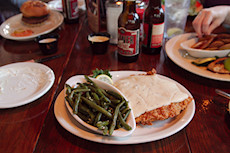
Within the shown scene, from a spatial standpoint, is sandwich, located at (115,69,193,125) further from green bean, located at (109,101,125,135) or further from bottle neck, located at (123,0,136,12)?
bottle neck, located at (123,0,136,12)

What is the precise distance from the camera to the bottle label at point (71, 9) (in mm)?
2254

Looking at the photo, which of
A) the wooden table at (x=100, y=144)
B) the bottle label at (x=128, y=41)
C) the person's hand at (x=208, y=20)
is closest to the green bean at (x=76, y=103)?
the wooden table at (x=100, y=144)

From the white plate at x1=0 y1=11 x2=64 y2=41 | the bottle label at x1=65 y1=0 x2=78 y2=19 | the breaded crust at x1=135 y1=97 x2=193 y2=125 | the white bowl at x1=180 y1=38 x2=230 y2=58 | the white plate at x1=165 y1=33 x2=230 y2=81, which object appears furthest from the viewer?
the bottle label at x1=65 y1=0 x2=78 y2=19

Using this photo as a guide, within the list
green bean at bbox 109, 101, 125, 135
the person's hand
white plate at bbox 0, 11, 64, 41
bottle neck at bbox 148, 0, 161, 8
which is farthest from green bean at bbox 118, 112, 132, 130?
white plate at bbox 0, 11, 64, 41

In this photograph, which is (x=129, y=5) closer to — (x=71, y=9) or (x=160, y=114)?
(x=160, y=114)

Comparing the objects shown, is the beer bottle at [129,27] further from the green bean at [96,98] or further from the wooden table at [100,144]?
the green bean at [96,98]

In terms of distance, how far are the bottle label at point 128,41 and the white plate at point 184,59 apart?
30 centimetres

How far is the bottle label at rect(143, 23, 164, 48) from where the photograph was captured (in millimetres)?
1534

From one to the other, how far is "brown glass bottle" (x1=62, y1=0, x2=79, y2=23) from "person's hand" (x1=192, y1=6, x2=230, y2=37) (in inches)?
55.3

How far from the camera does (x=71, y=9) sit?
2303 mm

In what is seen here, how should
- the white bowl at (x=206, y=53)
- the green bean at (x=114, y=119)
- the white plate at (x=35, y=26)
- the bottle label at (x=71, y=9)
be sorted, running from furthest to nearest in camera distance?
the bottle label at (x=71, y=9) → the white plate at (x=35, y=26) → the white bowl at (x=206, y=53) → the green bean at (x=114, y=119)

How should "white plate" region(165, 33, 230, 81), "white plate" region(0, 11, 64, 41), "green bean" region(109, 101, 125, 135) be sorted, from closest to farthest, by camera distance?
"green bean" region(109, 101, 125, 135) → "white plate" region(165, 33, 230, 81) → "white plate" region(0, 11, 64, 41)

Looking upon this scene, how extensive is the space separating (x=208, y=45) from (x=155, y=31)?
0.45m

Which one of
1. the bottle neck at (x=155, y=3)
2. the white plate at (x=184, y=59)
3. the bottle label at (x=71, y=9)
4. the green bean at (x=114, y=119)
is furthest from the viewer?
the bottle label at (x=71, y=9)
